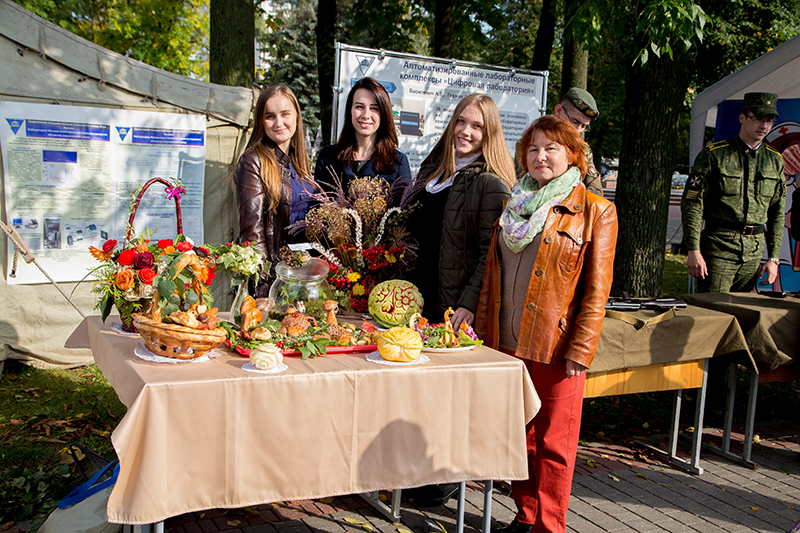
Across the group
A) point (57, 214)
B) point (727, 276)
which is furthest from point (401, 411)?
point (57, 214)

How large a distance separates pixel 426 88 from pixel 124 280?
3506 millimetres

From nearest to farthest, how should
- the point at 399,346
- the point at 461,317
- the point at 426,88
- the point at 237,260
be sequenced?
the point at 399,346 < the point at 237,260 < the point at 461,317 < the point at 426,88

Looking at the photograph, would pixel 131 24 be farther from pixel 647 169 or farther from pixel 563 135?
pixel 563 135

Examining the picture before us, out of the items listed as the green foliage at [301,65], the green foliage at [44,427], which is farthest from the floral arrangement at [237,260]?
the green foliage at [301,65]

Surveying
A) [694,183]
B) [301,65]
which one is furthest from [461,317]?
[301,65]

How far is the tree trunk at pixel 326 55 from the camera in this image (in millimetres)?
9133

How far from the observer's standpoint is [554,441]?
2.57 metres

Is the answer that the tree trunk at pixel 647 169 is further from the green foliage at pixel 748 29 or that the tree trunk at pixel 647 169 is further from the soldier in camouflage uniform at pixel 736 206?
the green foliage at pixel 748 29

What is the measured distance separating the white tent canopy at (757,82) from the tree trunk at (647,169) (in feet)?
0.74

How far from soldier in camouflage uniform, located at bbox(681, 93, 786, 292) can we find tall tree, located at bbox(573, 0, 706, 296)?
3.53 feet

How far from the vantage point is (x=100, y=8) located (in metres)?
12.3

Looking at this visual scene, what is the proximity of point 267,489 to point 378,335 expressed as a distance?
2.29 ft

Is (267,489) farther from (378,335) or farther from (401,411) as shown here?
(378,335)

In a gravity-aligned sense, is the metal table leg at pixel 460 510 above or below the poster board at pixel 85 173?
below
